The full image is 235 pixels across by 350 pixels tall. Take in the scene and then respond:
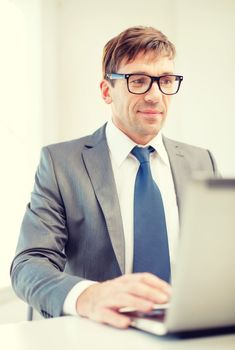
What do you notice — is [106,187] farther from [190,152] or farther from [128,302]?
[128,302]

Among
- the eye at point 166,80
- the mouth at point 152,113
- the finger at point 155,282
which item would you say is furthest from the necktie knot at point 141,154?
the finger at point 155,282

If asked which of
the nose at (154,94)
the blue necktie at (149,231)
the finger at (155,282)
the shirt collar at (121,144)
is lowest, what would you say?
the blue necktie at (149,231)

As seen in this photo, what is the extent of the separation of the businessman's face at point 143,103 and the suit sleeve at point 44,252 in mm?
302

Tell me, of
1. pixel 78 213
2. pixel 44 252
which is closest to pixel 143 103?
pixel 78 213

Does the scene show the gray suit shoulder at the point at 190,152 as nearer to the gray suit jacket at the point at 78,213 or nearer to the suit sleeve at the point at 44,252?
the gray suit jacket at the point at 78,213

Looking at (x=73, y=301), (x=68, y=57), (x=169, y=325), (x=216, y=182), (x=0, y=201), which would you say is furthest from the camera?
(x=68, y=57)

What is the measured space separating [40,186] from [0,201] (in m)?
0.61

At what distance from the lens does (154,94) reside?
1717 mm

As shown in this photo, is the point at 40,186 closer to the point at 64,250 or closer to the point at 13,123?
the point at 64,250

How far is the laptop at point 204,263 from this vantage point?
0.64 meters

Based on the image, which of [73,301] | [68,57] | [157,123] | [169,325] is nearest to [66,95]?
[68,57]

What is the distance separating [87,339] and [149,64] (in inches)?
43.8

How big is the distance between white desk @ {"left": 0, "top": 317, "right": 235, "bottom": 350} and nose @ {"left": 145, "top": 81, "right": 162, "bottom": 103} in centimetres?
96

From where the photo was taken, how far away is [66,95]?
270 centimetres
